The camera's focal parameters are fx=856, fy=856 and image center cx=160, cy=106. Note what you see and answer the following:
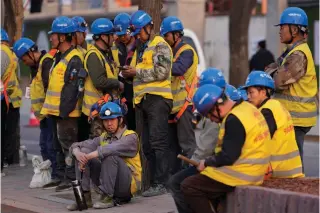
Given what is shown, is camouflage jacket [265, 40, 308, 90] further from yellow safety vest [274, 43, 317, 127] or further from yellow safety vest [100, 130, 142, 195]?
yellow safety vest [100, 130, 142, 195]

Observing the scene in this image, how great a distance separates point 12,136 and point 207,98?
5.93 metres

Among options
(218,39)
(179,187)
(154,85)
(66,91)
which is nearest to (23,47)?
(66,91)

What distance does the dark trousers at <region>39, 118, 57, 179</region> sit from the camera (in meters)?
10.6

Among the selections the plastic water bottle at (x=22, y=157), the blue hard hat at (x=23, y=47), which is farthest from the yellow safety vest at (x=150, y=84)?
the plastic water bottle at (x=22, y=157)

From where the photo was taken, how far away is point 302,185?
7121 mm

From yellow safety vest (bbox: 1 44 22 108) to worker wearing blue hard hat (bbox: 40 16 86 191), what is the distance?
4.69 ft

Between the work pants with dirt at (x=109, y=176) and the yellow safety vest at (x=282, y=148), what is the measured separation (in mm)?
1866

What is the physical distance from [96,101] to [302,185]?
346 cm

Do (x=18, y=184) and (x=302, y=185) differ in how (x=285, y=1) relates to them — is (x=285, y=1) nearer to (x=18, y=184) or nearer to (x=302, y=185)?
(x=18, y=184)

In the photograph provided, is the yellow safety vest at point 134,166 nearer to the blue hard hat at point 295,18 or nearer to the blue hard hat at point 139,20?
the blue hard hat at point 139,20

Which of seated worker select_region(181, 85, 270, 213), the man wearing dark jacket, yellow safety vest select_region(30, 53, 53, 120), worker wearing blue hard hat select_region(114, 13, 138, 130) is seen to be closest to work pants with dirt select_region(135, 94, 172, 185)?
worker wearing blue hard hat select_region(114, 13, 138, 130)

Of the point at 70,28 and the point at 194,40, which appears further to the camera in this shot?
the point at 194,40

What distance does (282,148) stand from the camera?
24.0ft

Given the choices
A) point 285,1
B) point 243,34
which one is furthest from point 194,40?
point 285,1
